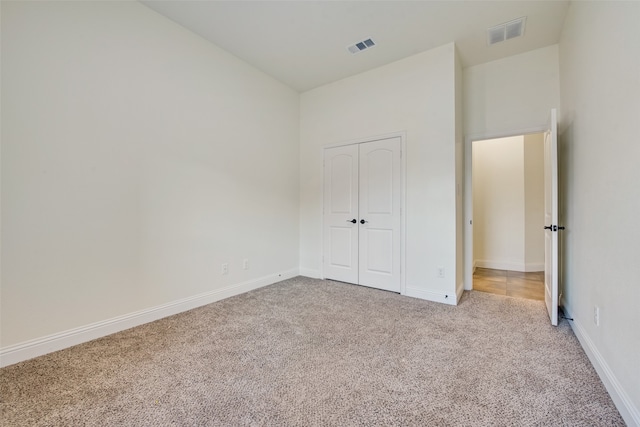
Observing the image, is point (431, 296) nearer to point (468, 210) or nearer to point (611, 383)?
point (468, 210)

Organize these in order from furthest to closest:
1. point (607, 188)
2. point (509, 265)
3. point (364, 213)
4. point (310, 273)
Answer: point (509, 265) < point (310, 273) < point (364, 213) < point (607, 188)

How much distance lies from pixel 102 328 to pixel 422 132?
3772 mm

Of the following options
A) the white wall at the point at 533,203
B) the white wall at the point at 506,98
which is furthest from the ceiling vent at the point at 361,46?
the white wall at the point at 533,203

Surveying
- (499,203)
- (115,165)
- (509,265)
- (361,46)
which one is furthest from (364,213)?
(509,265)

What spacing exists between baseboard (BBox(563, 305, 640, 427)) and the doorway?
236cm

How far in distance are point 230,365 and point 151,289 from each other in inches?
51.0

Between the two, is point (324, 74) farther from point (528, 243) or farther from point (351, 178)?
point (528, 243)

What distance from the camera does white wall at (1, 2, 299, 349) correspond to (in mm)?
1927

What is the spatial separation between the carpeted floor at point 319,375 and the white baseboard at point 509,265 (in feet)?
7.71

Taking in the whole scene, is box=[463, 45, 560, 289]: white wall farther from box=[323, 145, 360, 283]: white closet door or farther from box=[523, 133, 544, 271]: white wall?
box=[523, 133, 544, 271]: white wall

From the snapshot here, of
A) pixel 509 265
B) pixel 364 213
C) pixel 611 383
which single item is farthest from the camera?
pixel 509 265

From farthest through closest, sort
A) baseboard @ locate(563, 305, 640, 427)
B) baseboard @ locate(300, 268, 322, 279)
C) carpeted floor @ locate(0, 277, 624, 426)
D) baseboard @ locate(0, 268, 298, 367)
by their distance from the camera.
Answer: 1. baseboard @ locate(300, 268, 322, 279)
2. baseboard @ locate(0, 268, 298, 367)
3. carpeted floor @ locate(0, 277, 624, 426)
4. baseboard @ locate(563, 305, 640, 427)

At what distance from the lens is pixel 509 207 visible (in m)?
4.91

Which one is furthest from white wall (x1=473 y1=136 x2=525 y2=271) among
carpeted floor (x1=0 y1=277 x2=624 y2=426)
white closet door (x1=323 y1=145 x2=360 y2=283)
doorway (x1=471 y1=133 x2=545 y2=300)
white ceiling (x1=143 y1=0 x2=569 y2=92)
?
white closet door (x1=323 y1=145 x2=360 y2=283)
